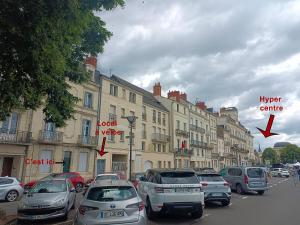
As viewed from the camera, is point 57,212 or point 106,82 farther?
point 106,82

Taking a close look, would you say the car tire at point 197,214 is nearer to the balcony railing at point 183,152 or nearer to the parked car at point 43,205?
the parked car at point 43,205

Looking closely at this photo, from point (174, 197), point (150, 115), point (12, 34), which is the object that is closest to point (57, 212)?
point (174, 197)

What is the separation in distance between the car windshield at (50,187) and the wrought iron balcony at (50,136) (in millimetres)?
16927

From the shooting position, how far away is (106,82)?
1490 inches

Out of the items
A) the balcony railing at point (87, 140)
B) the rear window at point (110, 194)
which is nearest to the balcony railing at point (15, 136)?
the balcony railing at point (87, 140)

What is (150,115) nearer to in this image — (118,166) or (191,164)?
(118,166)

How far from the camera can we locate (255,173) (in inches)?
790

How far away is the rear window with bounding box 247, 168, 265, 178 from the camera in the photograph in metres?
20.0

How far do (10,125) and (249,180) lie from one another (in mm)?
20602

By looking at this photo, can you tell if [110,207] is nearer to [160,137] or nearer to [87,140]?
[87,140]

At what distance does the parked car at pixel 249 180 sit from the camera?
19.6m

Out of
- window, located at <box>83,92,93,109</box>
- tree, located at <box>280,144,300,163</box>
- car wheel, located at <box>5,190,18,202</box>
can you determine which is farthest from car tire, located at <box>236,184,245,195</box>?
tree, located at <box>280,144,300,163</box>

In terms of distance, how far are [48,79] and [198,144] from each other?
55947mm

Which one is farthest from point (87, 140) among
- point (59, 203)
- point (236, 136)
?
point (236, 136)
